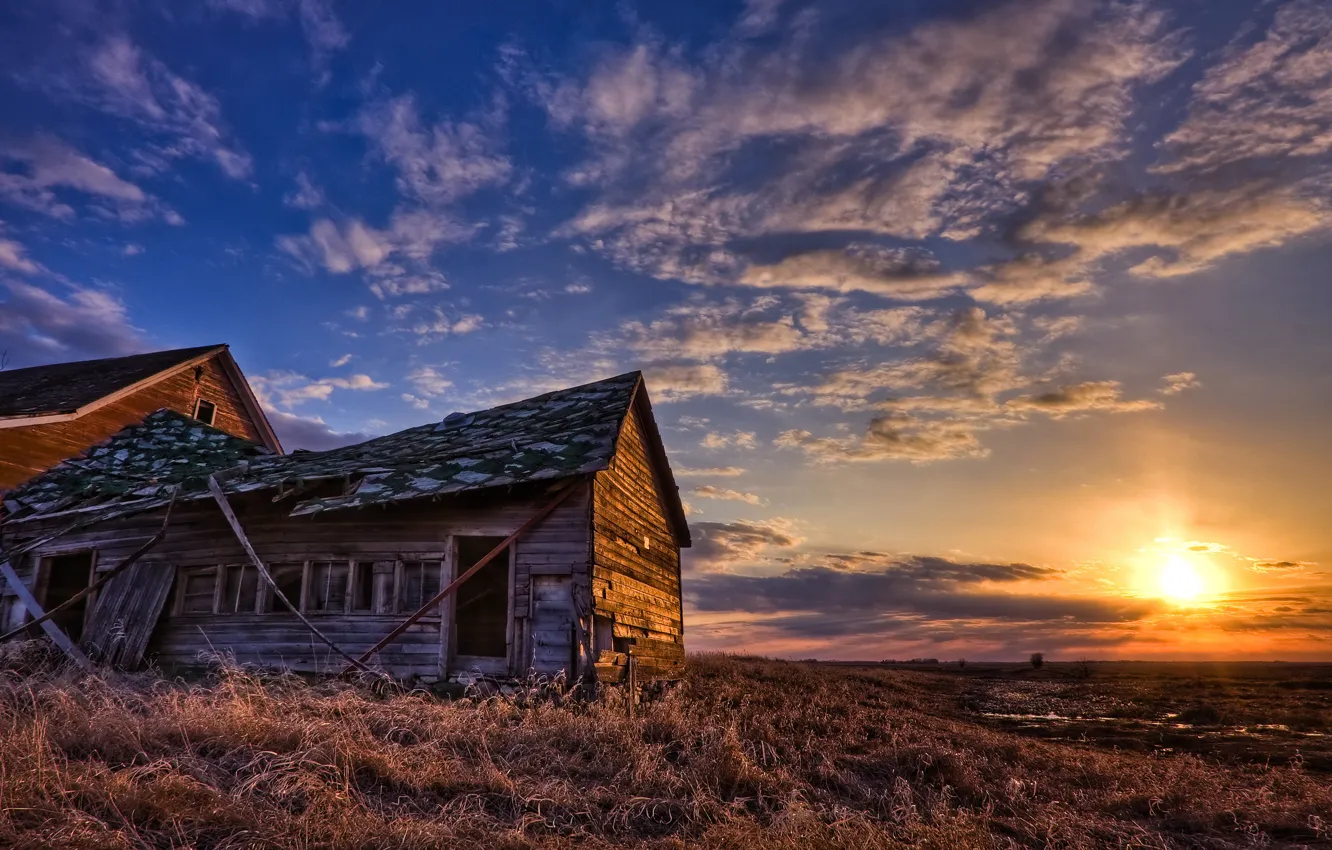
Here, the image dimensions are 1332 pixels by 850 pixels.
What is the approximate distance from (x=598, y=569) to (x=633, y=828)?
7.25 m

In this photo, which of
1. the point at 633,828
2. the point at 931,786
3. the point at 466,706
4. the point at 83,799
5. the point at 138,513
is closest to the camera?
the point at 83,799

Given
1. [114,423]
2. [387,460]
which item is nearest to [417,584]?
[387,460]

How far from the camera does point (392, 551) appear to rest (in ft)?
46.8

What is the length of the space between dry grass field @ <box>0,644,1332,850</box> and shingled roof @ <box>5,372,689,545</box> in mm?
3526

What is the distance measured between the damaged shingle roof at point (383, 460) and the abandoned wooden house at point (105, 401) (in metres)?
0.54

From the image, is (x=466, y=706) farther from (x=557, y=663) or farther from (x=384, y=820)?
(x=384, y=820)

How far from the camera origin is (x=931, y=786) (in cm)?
939

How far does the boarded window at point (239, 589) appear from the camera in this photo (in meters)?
15.2

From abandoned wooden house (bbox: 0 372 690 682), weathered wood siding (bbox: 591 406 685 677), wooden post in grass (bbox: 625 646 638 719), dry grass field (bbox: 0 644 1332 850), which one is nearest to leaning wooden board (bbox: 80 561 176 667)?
abandoned wooden house (bbox: 0 372 690 682)

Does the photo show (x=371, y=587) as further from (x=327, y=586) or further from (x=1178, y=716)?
(x=1178, y=716)

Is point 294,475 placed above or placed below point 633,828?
above

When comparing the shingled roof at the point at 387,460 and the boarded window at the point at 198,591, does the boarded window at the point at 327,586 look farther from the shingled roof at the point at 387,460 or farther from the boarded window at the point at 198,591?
the boarded window at the point at 198,591

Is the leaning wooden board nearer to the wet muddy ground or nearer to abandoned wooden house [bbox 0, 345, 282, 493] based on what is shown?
abandoned wooden house [bbox 0, 345, 282, 493]

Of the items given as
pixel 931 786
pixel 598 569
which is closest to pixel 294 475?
pixel 598 569
